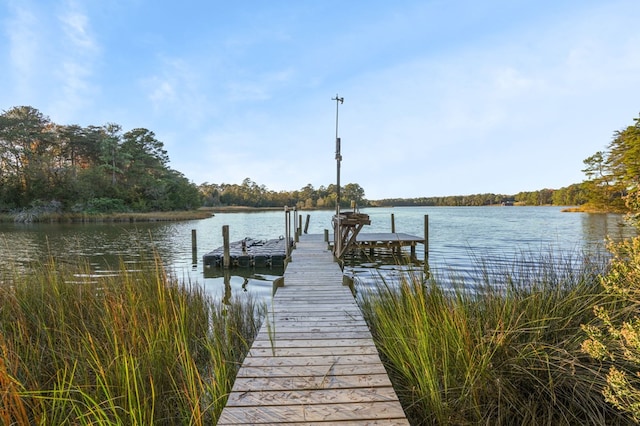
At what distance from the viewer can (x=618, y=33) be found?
686 cm

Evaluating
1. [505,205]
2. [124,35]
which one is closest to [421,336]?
[124,35]

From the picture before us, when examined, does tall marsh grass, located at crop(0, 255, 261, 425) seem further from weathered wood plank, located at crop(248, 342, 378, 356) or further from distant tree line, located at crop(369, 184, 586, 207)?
distant tree line, located at crop(369, 184, 586, 207)

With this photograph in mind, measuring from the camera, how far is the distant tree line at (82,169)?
116ft

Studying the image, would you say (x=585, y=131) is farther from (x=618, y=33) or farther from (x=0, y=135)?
(x=0, y=135)

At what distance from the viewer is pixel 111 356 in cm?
237

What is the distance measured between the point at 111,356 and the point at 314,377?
1624mm

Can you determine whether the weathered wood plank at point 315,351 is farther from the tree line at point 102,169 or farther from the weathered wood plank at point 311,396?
the tree line at point 102,169

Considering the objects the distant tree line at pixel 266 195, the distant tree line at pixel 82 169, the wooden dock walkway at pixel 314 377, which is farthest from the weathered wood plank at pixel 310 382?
the distant tree line at pixel 266 195

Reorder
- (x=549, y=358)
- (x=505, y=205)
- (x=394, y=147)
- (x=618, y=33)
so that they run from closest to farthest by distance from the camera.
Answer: (x=549, y=358)
(x=618, y=33)
(x=394, y=147)
(x=505, y=205)

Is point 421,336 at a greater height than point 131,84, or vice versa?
point 131,84

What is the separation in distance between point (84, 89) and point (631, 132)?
50194 mm

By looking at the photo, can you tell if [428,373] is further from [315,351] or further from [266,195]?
[266,195]

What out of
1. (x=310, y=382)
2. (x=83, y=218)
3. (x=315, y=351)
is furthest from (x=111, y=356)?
(x=83, y=218)

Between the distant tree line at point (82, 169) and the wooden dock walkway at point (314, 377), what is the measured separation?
141 ft
